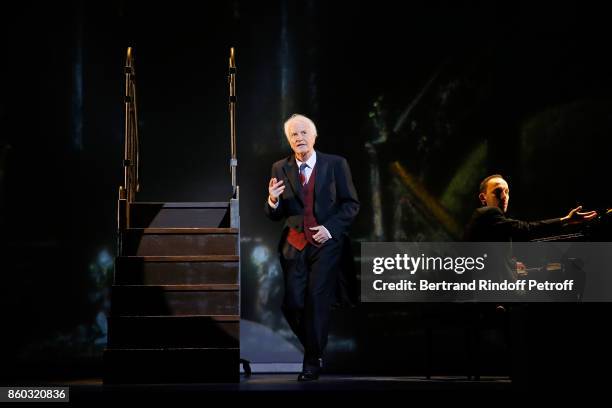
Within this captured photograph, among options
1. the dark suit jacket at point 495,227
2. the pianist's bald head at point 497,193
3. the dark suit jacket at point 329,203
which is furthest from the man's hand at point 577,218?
the dark suit jacket at point 329,203

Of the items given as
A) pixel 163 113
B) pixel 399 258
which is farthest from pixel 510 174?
pixel 163 113

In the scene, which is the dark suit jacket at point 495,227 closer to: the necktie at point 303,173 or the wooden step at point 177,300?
the necktie at point 303,173

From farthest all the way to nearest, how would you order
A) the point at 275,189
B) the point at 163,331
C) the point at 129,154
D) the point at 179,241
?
the point at 129,154
the point at 179,241
the point at 275,189
the point at 163,331

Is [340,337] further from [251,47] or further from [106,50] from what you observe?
[106,50]

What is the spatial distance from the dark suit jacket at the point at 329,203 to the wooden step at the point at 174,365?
0.81 metres

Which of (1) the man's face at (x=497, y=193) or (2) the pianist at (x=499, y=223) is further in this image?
(1) the man's face at (x=497, y=193)

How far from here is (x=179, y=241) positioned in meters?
6.21

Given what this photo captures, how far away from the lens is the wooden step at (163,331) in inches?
221

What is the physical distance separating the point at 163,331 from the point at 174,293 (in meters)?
0.28

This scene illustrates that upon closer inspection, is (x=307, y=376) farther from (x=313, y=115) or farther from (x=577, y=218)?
(x=313, y=115)

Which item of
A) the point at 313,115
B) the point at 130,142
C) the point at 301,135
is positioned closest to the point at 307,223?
the point at 301,135

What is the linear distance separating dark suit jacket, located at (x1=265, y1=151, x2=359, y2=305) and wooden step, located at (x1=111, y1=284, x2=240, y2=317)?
459 mm

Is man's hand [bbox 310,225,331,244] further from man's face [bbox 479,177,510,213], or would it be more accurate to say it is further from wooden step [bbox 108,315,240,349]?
man's face [bbox 479,177,510,213]

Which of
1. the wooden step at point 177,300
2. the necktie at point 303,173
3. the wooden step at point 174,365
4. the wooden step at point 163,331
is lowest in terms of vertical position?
the wooden step at point 174,365
